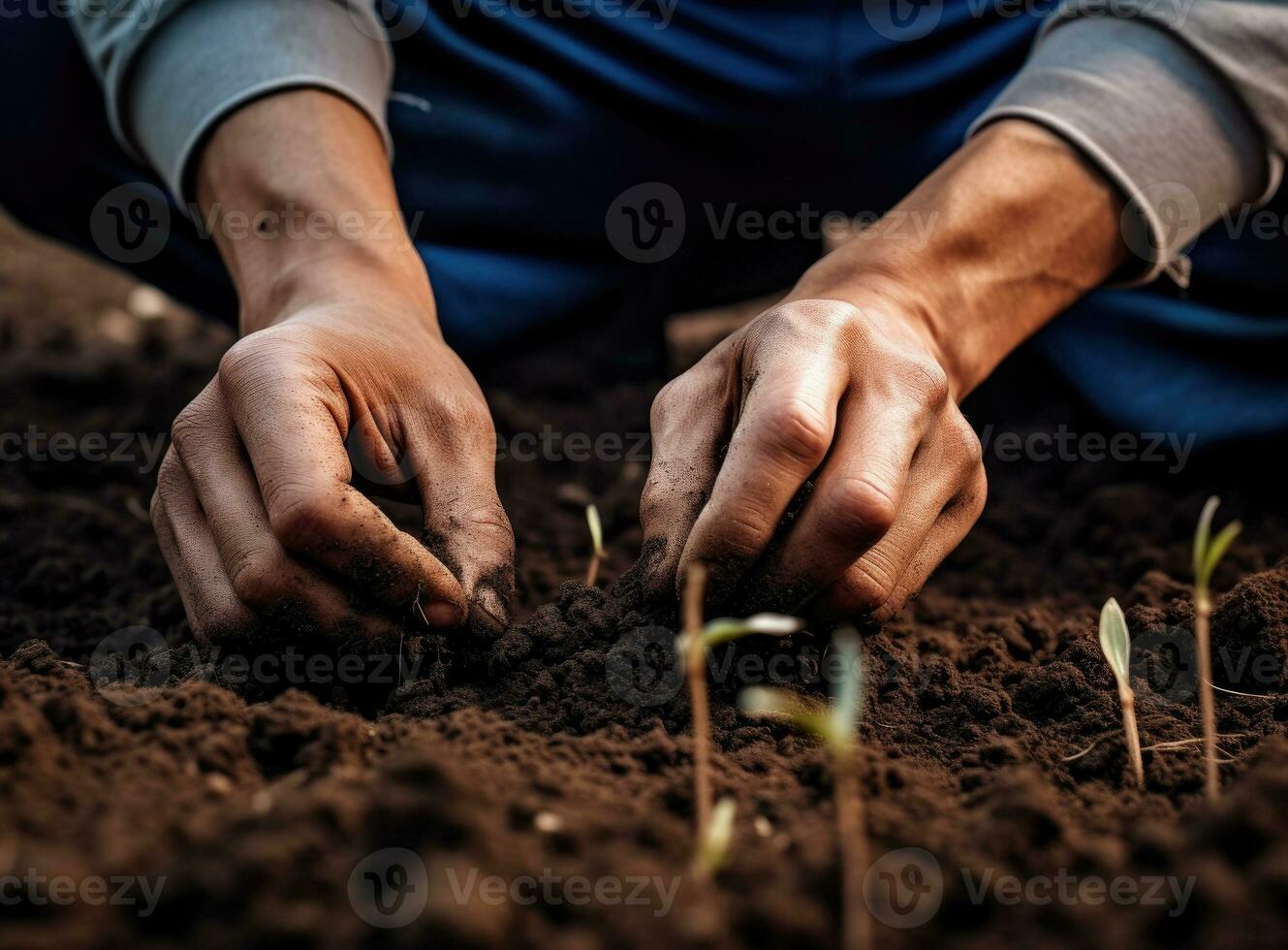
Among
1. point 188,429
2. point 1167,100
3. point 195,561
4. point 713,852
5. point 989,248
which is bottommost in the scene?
point 195,561

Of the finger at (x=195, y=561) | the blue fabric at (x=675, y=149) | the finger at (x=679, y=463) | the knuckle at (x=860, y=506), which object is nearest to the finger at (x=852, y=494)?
the knuckle at (x=860, y=506)

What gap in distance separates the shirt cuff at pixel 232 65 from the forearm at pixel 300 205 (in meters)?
0.03

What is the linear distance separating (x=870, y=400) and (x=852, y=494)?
161 mm

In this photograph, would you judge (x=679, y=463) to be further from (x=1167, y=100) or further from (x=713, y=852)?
(x=1167, y=100)

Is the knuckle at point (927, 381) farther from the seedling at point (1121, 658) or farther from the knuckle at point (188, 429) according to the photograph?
the knuckle at point (188, 429)

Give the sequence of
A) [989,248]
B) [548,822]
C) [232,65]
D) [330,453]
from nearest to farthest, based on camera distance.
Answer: [548,822] < [330,453] < [989,248] < [232,65]

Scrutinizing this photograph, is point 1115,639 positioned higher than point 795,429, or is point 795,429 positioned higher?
point 795,429

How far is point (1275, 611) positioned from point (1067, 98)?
79 cm

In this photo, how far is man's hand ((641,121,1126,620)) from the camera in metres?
1.12

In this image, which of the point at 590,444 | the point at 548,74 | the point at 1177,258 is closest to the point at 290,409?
the point at 590,444

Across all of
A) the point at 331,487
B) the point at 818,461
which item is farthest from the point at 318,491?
the point at 818,461

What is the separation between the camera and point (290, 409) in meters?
1.18

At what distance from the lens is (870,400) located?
122cm

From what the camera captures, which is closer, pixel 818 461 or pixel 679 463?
pixel 818 461
